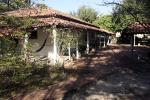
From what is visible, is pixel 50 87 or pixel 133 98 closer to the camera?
pixel 133 98

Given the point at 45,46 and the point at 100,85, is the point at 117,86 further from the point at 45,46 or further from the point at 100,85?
the point at 45,46

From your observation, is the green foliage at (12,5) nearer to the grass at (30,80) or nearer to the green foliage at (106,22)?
the grass at (30,80)

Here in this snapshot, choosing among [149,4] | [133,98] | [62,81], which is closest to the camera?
[133,98]

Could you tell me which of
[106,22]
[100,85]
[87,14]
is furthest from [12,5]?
[87,14]

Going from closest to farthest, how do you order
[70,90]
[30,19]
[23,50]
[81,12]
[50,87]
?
[30,19]
[23,50]
[70,90]
[50,87]
[81,12]

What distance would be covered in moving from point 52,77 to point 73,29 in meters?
8.22

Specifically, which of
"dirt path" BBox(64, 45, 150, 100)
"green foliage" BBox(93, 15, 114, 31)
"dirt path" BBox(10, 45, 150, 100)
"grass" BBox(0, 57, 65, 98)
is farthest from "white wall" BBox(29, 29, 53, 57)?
"green foliage" BBox(93, 15, 114, 31)

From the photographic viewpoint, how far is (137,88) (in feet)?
48.6

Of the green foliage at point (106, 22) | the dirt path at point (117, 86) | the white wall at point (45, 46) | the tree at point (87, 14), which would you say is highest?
the tree at point (87, 14)

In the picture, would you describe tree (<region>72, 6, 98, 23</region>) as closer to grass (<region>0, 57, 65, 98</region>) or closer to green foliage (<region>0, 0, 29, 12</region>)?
grass (<region>0, 57, 65, 98</region>)

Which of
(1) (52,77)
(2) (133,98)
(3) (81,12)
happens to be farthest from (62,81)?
(3) (81,12)

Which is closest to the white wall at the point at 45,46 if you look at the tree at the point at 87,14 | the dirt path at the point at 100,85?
the dirt path at the point at 100,85

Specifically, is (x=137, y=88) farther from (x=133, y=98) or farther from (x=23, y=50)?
(x=23, y=50)

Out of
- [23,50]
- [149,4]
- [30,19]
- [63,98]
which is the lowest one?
[63,98]
